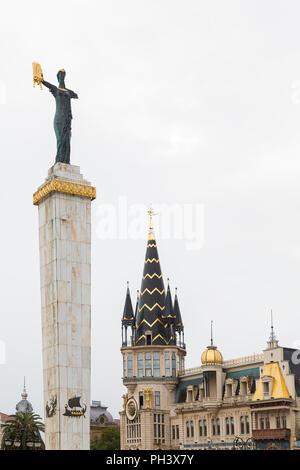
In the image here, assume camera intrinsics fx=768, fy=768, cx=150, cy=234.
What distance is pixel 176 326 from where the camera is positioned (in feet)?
367


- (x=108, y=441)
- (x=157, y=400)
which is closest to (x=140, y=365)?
(x=157, y=400)

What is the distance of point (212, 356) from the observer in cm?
9975

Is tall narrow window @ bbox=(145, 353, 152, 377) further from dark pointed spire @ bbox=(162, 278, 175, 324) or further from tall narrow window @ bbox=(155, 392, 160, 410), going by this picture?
dark pointed spire @ bbox=(162, 278, 175, 324)

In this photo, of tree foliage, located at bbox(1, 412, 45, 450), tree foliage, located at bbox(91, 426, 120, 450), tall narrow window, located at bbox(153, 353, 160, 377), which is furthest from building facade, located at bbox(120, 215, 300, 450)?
tree foliage, located at bbox(1, 412, 45, 450)

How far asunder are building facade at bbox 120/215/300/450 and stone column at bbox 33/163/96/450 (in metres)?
48.3

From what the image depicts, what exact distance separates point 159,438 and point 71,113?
67758mm

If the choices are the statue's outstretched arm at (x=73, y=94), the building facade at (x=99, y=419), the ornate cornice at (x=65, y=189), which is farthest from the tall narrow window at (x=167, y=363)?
the statue's outstretched arm at (x=73, y=94)

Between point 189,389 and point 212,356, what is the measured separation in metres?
7.00

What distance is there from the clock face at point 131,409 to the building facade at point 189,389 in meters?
0.14

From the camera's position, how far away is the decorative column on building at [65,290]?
4166cm

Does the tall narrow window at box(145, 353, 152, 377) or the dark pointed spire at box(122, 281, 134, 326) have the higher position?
the dark pointed spire at box(122, 281, 134, 326)

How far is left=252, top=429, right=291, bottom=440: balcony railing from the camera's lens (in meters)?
84.9

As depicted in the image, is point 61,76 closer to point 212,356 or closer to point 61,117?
point 61,117

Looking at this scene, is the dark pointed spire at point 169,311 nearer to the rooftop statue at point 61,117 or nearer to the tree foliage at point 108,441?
the tree foliage at point 108,441
